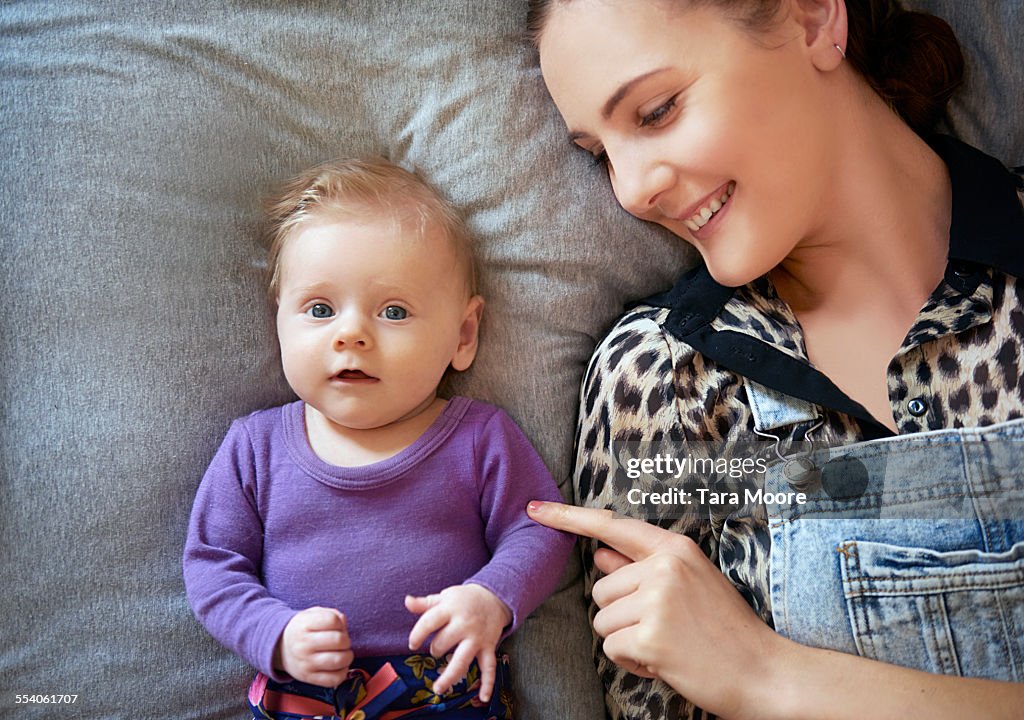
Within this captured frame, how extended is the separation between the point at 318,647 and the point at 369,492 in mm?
258

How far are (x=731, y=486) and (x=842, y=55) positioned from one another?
698 mm

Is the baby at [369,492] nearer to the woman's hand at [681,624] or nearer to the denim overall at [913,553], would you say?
the woman's hand at [681,624]

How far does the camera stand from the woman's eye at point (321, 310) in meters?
1.47

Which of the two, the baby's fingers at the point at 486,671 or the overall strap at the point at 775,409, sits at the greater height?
the overall strap at the point at 775,409

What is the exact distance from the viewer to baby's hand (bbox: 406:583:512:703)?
51.7 inches

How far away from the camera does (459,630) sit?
1.32m

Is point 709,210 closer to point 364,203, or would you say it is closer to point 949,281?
point 949,281

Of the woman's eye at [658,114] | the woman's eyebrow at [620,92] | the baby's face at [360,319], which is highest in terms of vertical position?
the woman's eyebrow at [620,92]

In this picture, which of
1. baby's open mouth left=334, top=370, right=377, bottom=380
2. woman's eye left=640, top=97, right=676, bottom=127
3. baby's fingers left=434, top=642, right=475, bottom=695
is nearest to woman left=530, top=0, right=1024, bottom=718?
woman's eye left=640, top=97, right=676, bottom=127

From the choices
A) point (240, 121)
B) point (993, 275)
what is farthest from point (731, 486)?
point (240, 121)

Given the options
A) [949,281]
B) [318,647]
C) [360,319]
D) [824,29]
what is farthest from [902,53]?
[318,647]

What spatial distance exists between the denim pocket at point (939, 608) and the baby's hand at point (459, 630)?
51cm

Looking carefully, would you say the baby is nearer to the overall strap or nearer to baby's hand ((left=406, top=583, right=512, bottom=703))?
baby's hand ((left=406, top=583, right=512, bottom=703))

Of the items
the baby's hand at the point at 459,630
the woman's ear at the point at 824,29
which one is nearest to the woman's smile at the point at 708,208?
the woman's ear at the point at 824,29
